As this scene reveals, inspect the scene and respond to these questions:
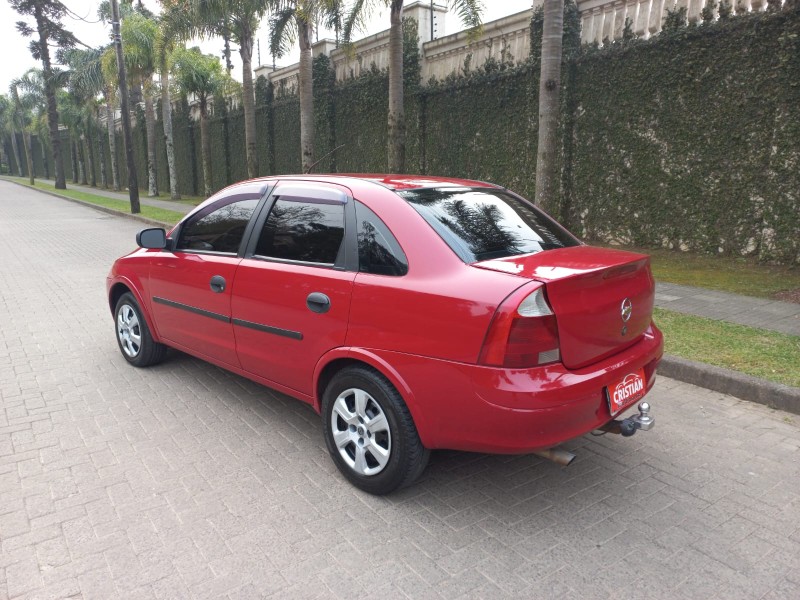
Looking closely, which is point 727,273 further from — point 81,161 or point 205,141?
point 81,161

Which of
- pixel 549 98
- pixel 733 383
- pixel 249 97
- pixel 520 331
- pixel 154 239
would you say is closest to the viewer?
pixel 520 331

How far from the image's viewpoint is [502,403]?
2.63m

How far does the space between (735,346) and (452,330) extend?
12.4ft

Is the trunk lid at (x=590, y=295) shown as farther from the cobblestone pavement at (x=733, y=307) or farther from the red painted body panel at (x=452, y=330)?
the cobblestone pavement at (x=733, y=307)

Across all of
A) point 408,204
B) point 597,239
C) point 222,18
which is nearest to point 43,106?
point 222,18

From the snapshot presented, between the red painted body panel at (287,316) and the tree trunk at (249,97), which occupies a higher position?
the tree trunk at (249,97)

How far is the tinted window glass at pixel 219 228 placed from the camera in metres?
4.08

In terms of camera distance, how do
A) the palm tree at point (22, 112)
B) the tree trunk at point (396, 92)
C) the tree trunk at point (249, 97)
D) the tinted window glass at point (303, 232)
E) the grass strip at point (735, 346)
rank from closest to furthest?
1. the tinted window glass at point (303, 232)
2. the grass strip at point (735, 346)
3. the tree trunk at point (396, 92)
4. the tree trunk at point (249, 97)
5. the palm tree at point (22, 112)

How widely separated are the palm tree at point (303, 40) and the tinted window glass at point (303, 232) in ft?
32.1

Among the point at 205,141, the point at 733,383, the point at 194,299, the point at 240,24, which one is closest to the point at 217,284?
the point at 194,299

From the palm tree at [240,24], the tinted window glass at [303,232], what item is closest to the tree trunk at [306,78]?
the palm tree at [240,24]

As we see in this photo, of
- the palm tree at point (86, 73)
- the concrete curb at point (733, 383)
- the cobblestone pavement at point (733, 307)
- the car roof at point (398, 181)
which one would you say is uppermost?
the palm tree at point (86, 73)

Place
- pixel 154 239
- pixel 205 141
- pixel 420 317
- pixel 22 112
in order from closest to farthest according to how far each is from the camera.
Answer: pixel 420 317, pixel 154 239, pixel 205 141, pixel 22 112

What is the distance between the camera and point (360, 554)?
8.79 feet
